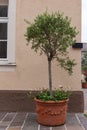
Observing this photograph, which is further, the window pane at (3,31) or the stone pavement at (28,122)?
the window pane at (3,31)

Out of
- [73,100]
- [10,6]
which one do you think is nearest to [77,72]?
[73,100]

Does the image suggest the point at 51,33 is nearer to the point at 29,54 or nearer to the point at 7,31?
the point at 29,54

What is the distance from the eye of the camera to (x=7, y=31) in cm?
683

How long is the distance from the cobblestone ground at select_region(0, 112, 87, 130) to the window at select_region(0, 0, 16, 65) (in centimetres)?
137

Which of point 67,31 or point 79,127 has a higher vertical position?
point 67,31

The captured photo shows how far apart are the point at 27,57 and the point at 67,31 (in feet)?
5.28

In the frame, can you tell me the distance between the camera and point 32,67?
6691mm

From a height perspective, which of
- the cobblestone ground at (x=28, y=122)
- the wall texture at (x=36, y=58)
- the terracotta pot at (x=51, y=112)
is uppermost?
the wall texture at (x=36, y=58)

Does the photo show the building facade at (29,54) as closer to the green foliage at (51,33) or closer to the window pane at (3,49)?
the window pane at (3,49)

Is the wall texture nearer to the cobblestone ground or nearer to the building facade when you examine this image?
the building facade

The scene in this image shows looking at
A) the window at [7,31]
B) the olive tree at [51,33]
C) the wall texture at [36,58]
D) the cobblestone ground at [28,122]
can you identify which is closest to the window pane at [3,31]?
the window at [7,31]

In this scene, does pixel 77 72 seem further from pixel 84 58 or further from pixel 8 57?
pixel 84 58

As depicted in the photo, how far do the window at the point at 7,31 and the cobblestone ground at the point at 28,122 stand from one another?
1.37 m

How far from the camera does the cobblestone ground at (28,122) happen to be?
5.40 meters
